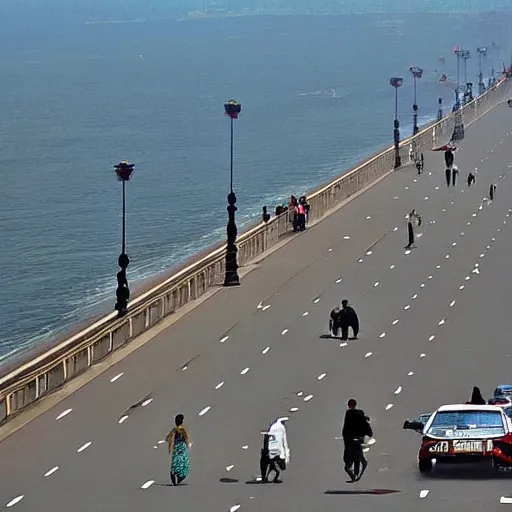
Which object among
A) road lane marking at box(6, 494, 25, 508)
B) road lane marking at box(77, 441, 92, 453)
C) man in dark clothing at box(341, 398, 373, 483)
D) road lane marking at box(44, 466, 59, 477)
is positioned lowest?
road lane marking at box(6, 494, 25, 508)

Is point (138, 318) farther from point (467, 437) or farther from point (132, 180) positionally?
point (132, 180)

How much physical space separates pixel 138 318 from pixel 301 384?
662cm

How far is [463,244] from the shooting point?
162 feet

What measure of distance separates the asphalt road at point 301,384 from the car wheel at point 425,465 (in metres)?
0.13

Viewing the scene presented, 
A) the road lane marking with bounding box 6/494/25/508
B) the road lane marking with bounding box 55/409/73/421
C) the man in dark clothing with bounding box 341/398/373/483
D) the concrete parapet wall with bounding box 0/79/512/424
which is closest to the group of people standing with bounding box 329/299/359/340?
A: the concrete parapet wall with bounding box 0/79/512/424

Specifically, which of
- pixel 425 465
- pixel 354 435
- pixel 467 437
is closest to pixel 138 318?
pixel 354 435

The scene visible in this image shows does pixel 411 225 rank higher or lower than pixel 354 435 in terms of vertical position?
higher

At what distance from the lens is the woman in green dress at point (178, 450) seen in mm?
20562

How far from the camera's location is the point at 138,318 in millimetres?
35031

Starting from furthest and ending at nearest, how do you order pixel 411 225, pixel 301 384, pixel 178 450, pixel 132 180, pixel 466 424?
pixel 132 180, pixel 411 225, pixel 301 384, pixel 178 450, pixel 466 424

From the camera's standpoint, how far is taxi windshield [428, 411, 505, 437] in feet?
66.7

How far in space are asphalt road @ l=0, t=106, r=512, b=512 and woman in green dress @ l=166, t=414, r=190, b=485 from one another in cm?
20

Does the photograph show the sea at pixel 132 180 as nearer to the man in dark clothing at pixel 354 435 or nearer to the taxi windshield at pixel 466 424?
the man in dark clothing at pixel 354 435

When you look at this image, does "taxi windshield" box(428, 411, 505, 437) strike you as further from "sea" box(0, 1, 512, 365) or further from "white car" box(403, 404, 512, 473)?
"sea" box(0, 1, 512, 365)
